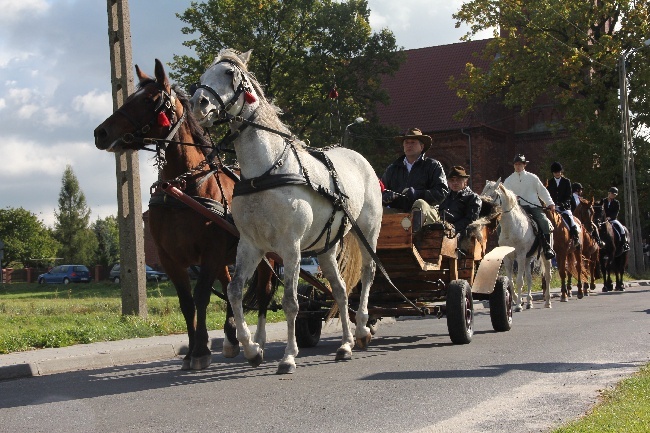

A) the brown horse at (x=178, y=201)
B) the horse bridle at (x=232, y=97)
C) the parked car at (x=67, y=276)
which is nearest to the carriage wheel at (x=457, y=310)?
the brown horse at (x=178, y=201)

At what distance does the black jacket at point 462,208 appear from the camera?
13.1 metres

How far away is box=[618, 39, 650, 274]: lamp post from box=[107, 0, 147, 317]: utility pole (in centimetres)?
2559

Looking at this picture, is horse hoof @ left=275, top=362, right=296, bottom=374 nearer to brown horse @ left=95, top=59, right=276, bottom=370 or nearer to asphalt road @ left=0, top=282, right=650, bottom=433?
asphalt road @ left=0, top=282, right=650, bottom=433

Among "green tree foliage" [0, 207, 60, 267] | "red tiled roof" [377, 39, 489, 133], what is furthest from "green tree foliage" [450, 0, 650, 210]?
"green tree foliage" [0, 207, 60, 267]

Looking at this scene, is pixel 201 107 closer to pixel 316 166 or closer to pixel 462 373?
pixel 316 166

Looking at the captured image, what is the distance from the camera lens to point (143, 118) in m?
9.68

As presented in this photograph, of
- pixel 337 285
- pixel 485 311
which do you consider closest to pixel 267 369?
pixel 337 285

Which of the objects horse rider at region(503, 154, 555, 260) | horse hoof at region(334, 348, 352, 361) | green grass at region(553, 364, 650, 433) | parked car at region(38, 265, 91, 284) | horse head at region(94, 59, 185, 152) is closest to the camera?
green grass at region(553, 364, 650, 433)

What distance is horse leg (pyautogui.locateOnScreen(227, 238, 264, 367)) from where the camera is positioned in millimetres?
8812

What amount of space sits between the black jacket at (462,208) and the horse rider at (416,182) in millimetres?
800

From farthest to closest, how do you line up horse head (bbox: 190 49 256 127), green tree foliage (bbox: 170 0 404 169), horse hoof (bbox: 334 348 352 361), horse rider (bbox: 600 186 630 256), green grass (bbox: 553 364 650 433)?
green tree foliage (bbox: 170 0 404 169) → horse rider (bbox: 600 186 630 256) → horse hoof (bbox: 334 348 352 361) → horse head (bbox: 190 49 256 127) → green grass (bbox: 553 364 650 433)

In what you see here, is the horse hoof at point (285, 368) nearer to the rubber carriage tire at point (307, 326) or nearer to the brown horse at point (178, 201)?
the brown horse at point (178, 201)

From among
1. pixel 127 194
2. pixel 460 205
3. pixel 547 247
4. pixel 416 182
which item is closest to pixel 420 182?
pixel 416 182

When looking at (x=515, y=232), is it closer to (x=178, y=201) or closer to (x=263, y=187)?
(x=178, y=201)
